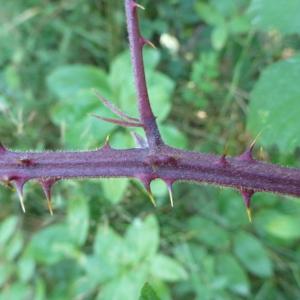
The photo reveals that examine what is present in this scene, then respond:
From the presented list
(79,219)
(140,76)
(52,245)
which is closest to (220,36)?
(79,219)

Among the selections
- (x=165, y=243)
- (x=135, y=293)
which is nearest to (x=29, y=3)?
(x=165, y=243)

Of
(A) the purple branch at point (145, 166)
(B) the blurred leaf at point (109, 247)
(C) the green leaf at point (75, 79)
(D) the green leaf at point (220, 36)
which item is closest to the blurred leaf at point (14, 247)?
(B) the blurred leaf at point (109, 247)

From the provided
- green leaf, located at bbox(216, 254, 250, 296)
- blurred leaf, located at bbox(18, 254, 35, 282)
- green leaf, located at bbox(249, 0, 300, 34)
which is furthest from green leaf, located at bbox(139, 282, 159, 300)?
blurred leaf, located at bbox(18, 254, 35, 282)

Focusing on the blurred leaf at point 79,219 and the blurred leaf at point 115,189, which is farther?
the blurred leaf at point 79,219

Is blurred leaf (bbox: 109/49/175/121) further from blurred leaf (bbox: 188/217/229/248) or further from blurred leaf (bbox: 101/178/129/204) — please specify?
blurred leaf (bbox: 188/217/229/248)

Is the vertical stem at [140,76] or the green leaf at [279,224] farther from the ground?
the green leaf at [279,224]

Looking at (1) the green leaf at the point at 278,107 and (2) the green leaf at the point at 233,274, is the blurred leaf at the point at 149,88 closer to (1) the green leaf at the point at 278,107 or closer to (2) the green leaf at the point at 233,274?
(1) the green leaf at the point at 278,107

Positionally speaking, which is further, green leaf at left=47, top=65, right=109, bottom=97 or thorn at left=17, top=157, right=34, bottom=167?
Answer: green leaf at left=47, top=65, right=109, bottom=97

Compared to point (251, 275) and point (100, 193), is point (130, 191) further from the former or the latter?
point (251, 275)
